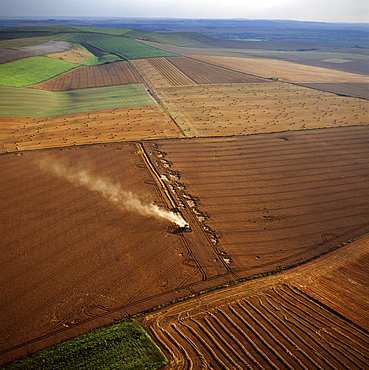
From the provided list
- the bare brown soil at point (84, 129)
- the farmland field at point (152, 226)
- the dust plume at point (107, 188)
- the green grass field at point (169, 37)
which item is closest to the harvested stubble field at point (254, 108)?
the bare brown soil at point (84, 129)

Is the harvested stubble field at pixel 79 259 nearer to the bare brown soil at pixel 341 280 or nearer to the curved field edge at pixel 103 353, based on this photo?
the curved field edge at pixel 103 353

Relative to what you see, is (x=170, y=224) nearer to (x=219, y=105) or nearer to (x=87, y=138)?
(x=87, y=138)

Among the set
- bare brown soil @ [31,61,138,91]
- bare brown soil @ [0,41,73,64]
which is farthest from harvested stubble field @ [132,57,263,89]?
bare brown soil @ [0,41,73,64]

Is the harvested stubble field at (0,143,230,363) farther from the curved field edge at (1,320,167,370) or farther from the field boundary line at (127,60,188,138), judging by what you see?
the field boundary line at (127,60,188,138)

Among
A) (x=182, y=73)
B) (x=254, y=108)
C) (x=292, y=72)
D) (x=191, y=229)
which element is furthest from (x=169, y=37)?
(x=191, y=229)

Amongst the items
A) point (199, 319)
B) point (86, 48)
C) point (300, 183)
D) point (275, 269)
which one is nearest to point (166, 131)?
point (300, 183)

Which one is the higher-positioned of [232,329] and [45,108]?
[45,108]
